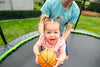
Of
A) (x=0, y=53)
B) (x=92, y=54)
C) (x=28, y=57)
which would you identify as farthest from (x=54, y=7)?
(x=92, y=54)

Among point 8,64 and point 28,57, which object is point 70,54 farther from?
point 8,64

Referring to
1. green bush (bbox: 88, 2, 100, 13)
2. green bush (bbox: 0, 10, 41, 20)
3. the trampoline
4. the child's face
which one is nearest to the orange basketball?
the child's face

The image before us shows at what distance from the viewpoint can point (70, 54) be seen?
202cm

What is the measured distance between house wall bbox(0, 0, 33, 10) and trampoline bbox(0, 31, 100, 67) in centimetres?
314

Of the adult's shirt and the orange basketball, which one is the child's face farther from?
the adult's shirt

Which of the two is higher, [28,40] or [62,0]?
[62,0]

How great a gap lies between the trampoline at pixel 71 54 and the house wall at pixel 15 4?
3138mm

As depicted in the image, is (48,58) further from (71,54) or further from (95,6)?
(95,6)

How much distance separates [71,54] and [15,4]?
4.32m

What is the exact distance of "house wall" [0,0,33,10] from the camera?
4773 millimetres

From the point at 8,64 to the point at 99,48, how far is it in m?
1.99

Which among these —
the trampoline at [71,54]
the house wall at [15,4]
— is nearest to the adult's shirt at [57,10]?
the trampoline at [71,54]

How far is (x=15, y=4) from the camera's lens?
516 centimetres

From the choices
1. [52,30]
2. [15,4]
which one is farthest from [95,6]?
[52,30]
